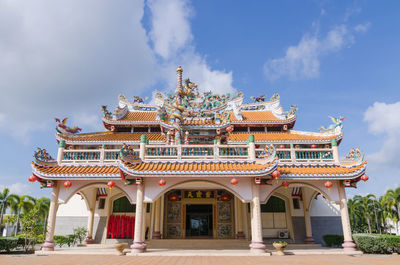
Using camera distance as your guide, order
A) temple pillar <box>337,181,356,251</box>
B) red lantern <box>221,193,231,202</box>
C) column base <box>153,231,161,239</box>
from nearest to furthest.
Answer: temple pillar <box>337,181,356,251</box>
column base <box>153,231,161,239</box>
red lantern <box>221,193,231,202</box>

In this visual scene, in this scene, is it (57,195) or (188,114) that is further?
(188,114)

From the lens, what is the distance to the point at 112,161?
11922 millimetres

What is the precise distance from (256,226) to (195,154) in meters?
4.03

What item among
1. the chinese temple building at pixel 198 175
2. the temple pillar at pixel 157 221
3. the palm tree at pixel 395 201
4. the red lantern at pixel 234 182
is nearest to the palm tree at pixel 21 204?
the chinese temple building at pixel 198 175

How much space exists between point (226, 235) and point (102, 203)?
785 centimetres

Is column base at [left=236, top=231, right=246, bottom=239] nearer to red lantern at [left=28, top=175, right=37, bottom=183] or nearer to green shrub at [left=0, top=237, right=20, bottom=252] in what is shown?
red lantern at [left=28, top=175, right=37, bottom=183]

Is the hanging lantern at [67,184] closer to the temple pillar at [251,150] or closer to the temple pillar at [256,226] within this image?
the temple pillar at [256,226]

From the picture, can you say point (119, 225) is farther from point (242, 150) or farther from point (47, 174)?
point (242, 150)

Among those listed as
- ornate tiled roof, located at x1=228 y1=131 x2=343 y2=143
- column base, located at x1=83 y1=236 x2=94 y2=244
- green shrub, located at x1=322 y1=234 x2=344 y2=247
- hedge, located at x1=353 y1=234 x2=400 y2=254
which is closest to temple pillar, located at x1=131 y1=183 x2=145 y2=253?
column base, located at x1=83 y1=236 x2=94 y2=244

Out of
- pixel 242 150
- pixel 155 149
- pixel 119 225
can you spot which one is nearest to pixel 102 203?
pixel 119 225

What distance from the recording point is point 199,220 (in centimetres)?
1522

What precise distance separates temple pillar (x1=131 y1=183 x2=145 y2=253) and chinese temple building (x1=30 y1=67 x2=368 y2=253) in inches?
1.6

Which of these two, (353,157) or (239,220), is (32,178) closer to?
(239,220)

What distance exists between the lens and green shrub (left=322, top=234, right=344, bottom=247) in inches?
571
